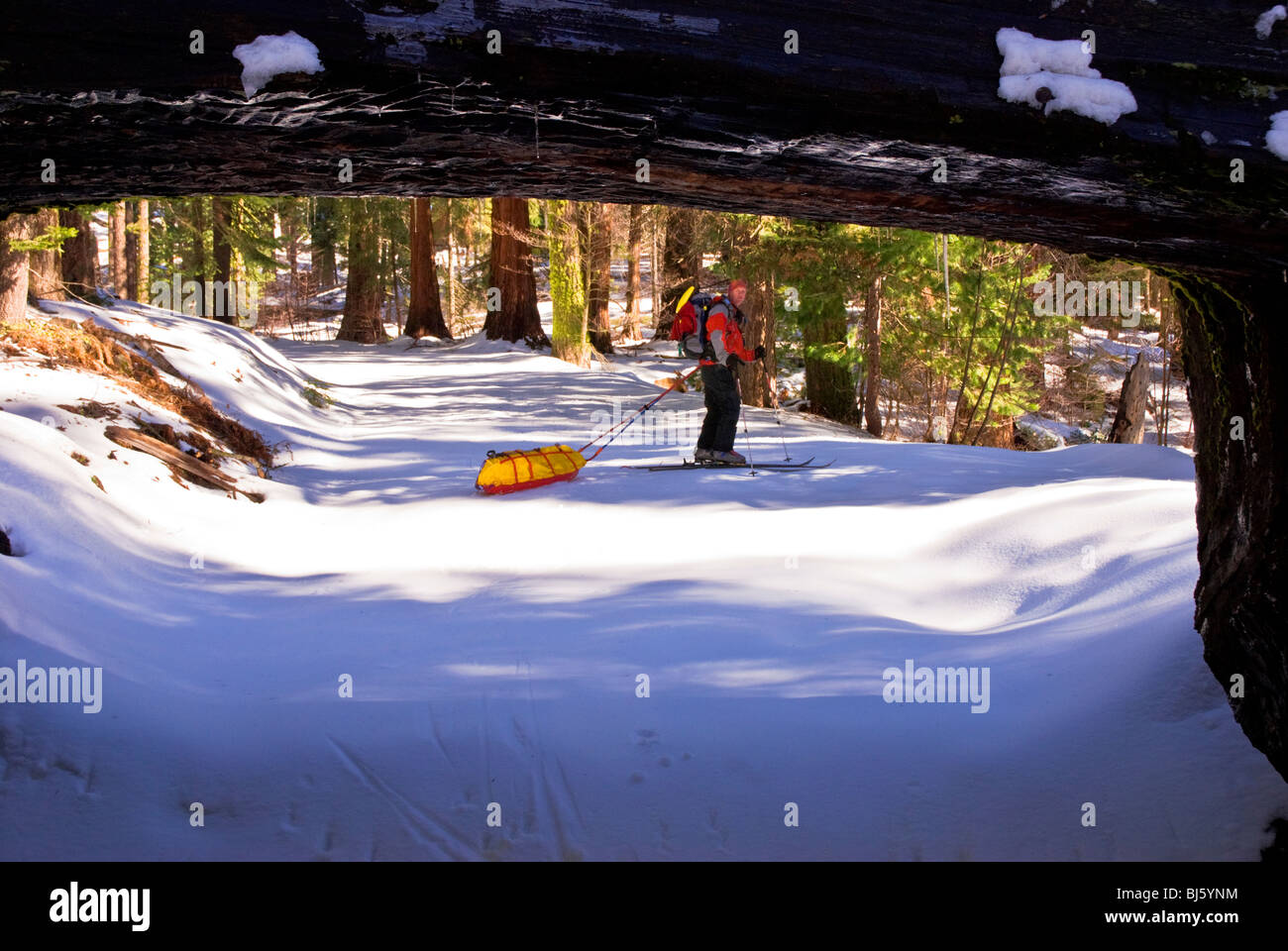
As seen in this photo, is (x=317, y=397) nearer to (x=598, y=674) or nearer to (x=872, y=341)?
(x=872, y=341)

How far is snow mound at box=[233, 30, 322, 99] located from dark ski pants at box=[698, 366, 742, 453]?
29.2 ft

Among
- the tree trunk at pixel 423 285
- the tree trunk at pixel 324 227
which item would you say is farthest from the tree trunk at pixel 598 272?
the tree trunk at pixel 324 227

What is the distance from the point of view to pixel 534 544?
8352mm

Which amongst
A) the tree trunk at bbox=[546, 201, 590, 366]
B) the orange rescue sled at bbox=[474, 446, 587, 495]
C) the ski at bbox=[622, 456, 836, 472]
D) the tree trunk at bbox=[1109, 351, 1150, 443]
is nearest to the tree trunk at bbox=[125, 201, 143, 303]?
the tree trunk at bbox=[546, 201, 590, 366]

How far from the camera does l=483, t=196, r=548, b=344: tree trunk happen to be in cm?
2814

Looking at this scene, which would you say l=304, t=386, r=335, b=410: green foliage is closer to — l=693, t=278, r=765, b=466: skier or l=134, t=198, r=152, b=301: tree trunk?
l=693, t=278, r=765, b=466: skier

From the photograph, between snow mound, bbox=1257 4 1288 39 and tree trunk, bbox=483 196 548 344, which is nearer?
snow mound, bbox=1257 4 1288 39

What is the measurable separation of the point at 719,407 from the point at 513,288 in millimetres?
17669

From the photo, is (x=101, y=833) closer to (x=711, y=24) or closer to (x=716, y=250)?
(x=711, y=24)

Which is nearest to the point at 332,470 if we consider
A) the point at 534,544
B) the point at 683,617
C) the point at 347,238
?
the point at 534,544

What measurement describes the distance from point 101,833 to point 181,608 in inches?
99.7

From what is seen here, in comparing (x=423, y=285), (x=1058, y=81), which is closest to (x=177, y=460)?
(x=1058, y=81)

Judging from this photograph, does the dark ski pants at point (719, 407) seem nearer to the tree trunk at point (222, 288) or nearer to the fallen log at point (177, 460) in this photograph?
the fallen log at point (177, 460)

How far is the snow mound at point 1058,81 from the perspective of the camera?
3.12 metres
